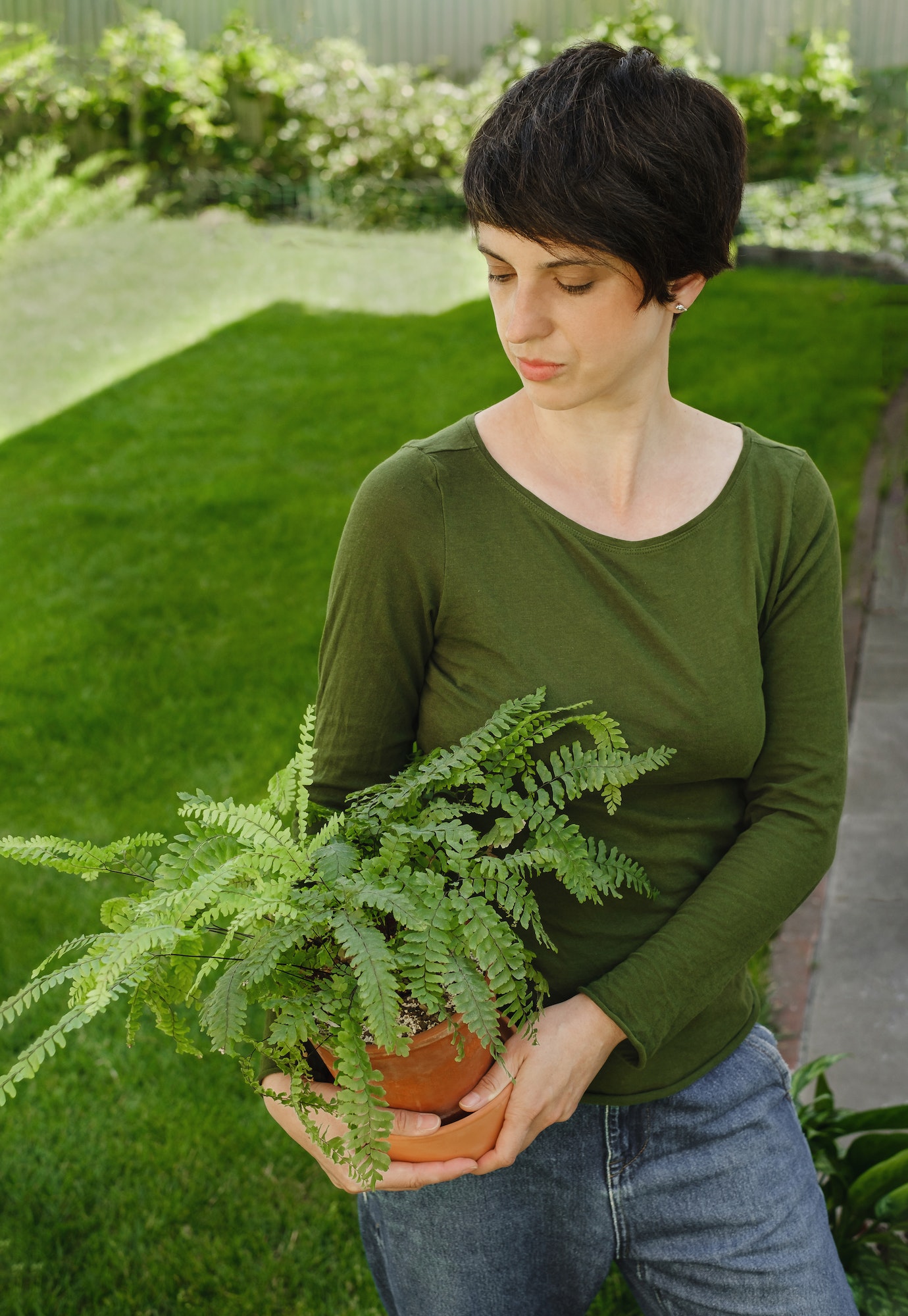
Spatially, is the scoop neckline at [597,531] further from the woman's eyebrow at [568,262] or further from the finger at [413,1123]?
the finger at [413,1123]

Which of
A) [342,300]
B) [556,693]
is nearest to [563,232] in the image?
[556,693]

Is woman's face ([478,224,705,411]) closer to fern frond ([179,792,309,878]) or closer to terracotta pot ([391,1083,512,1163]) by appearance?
fern frond ([179,792,309,878])

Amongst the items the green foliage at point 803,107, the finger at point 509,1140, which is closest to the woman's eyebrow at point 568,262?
the finger at point 509,1140

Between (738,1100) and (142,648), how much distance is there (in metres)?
3.26

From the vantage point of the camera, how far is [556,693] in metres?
1.44

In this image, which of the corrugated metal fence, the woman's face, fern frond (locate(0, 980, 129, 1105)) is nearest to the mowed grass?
fern frond (locate(0, 980, 129, 1105))

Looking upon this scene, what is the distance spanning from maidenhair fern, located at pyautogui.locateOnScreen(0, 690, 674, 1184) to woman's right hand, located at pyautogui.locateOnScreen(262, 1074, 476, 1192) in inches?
1.5

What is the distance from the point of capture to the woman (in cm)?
138

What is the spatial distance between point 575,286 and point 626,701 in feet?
1.65

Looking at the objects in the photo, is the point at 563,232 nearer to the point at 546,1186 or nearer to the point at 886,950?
the point at 546,1186

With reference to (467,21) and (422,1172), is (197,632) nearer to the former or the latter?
(422,1172)

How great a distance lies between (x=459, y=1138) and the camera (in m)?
1.32

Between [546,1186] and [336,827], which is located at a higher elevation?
[336,827]

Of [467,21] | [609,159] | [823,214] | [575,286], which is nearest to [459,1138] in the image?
[575,286]
